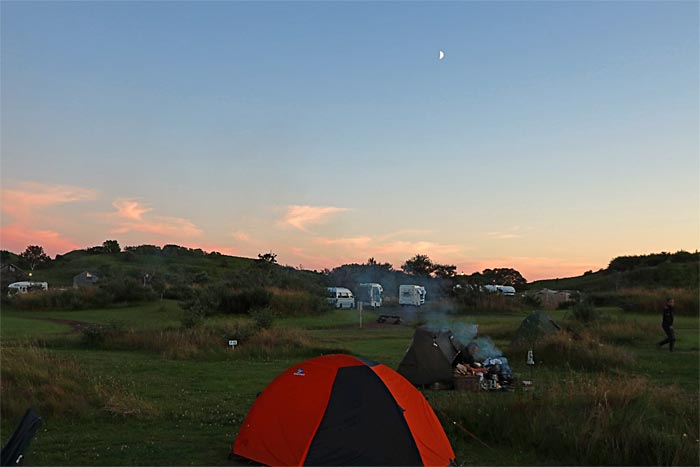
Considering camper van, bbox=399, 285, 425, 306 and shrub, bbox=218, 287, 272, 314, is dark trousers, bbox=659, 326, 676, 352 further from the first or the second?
camper van, bbox=399, 285, 425, 306

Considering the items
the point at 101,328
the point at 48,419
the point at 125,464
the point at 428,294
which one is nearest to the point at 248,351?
the point at 101,328

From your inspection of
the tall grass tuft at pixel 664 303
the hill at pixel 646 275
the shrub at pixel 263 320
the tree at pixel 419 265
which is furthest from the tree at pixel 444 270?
the shrub at pixel 263 320

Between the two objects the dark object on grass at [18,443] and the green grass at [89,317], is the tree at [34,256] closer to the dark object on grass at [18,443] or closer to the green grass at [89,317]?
the green grass at [89,317]

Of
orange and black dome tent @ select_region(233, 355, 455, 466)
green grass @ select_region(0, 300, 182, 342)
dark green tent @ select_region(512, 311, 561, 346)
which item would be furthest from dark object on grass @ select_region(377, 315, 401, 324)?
orange and black dome tent @ select_region(233, 355, 455, 466)

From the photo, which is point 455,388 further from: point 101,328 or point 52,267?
point 52,267

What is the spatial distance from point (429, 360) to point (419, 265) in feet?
227

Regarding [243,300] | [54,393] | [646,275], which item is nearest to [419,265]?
[646,275]

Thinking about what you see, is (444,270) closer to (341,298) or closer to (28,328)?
(341,298)

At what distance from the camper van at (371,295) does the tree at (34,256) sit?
81.0 metres

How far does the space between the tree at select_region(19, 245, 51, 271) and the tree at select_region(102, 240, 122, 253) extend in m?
15.5

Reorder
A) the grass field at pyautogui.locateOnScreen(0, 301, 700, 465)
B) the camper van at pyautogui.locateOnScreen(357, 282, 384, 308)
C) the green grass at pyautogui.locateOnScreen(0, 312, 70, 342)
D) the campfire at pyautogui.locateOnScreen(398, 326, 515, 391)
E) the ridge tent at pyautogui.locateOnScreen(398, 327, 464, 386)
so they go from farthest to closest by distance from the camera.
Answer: the camper van at pyautogui.locateOnScreen(357, 282, 384, 308), the green grass at pyautogui.locateOnScreen(0, 312, 70, 342), the ridge tent at pyautogui.locateOnScreen(398, 327, 464, 386), the campfire at pyautogui.locateOnScreen(398, 326, 515, 391), the grass field at pyautogui.locateOnScreen(0, 301, 700, 465)

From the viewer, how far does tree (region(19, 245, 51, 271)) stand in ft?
369

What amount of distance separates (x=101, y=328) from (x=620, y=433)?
19.8 m

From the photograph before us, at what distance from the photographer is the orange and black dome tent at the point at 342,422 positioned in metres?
7.74
